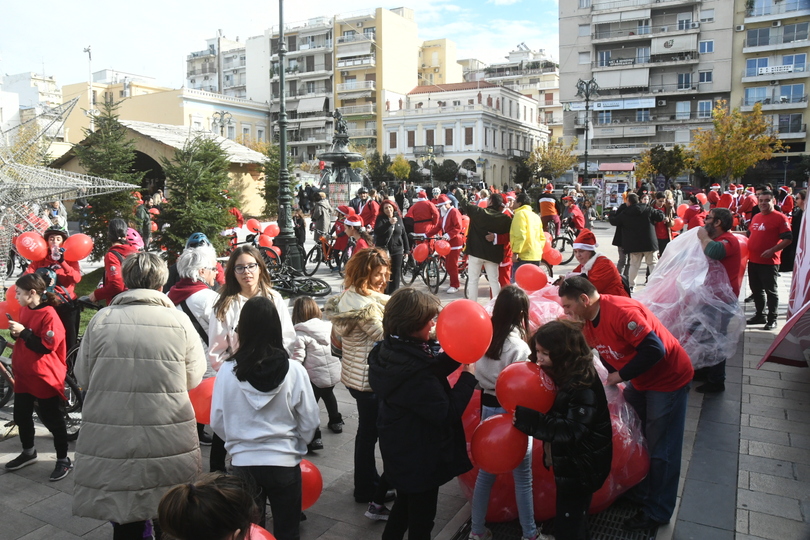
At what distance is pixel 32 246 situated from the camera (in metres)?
5.82

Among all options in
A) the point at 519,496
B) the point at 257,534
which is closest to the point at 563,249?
the point at 519,496

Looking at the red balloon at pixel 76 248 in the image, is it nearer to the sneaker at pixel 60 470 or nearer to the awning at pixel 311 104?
the sneaker at pixel 60 470

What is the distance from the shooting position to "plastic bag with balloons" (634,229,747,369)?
5613mm

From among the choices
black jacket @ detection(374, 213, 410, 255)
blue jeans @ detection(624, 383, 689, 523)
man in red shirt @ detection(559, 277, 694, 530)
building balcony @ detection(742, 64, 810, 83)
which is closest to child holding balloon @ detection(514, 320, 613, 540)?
man in red shirt @ detection(559, 277, 694, 530)

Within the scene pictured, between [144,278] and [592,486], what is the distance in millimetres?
2456

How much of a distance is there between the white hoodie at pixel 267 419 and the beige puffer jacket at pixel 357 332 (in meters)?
0.99

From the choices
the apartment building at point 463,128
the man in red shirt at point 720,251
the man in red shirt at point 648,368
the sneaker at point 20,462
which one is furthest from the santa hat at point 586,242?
the apartment building at point 463,128

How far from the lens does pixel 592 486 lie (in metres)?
3.07

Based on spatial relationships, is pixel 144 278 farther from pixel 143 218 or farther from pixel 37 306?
pixel 143 218

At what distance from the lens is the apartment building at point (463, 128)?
61125mm

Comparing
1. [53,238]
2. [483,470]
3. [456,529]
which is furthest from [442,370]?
[53,238]

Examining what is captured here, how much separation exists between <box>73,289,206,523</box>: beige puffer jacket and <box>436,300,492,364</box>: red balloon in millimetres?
1306

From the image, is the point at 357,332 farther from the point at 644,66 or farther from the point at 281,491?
the point at 644,66

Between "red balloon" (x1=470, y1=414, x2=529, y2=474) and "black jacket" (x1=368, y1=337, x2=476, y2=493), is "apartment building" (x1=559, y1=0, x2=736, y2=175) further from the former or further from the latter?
"black jacket" (x1=368, y1=337, x2=476, y2=493)
